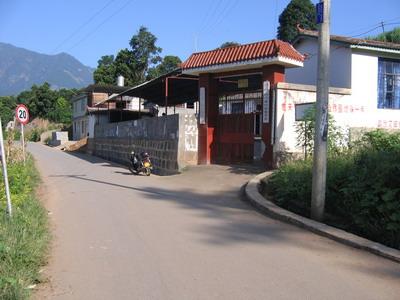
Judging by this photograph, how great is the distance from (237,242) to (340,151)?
5.83m

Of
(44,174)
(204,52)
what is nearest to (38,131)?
(44,174)

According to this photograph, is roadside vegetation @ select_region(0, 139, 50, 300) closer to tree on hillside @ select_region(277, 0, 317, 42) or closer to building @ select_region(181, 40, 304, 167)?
building @ select_region(181, 40, 304, 167)

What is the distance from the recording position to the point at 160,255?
6758 millimetres

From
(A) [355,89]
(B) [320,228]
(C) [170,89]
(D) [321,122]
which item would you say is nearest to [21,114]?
(C) [170,89]

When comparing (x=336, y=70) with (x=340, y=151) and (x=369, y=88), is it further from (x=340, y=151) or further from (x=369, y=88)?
(x=340, y=151)

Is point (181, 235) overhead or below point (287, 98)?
below

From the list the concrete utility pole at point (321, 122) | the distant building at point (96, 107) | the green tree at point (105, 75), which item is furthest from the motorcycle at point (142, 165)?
the green tree at point (105, 75)

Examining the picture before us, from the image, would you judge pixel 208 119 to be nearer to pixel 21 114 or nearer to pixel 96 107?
pixel 21 114

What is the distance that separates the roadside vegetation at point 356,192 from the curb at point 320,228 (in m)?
0.38

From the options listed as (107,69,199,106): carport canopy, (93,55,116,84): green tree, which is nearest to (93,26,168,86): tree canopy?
(93,55,116,84): green tree

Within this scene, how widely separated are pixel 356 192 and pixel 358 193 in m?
0.05

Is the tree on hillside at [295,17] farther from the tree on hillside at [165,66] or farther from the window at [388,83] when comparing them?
the window at [388,83]

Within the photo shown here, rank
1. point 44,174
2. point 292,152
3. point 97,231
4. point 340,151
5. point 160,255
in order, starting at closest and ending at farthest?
1. point 160,255
2. point 97,231
3. point 340,151
4. point 292,152
5. point 44,174

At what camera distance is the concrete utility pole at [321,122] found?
8.75 metres
